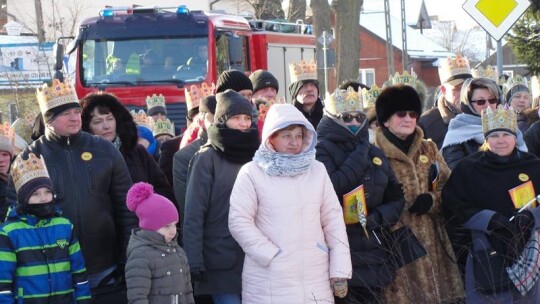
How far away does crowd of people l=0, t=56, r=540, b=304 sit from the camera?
20.2 ft

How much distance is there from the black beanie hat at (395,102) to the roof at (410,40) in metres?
61.0

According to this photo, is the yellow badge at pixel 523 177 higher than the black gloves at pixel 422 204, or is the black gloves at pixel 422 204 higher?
the yellow badge at pixel 523 177

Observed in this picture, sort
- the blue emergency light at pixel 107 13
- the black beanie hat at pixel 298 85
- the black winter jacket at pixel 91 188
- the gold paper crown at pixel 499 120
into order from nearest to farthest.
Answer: the black winter jacket at pixel 91 188 → the gold paper crown at pixel 499 120 → the black beanie hat at pixel 298 85 → the blue emergency light at pixel 107 13

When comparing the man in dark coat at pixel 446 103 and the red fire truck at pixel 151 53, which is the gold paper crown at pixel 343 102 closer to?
the man in dark coat at pixel 446 103

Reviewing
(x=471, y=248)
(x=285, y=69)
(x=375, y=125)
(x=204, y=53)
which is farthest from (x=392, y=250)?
(x=285, y=69)

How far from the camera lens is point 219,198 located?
6734mm

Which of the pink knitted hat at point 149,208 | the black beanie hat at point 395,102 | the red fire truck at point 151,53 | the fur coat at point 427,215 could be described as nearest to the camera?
the pink knitted hat at point 149,208

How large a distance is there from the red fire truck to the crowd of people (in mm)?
9729

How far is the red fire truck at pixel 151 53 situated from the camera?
56.7ft

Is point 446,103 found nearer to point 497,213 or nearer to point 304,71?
point 304,71

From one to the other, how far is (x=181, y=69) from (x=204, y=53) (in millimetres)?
477

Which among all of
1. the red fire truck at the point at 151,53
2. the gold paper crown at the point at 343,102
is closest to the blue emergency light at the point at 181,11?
the red fire truck at the point at 151,53

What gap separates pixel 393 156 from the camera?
727 cm

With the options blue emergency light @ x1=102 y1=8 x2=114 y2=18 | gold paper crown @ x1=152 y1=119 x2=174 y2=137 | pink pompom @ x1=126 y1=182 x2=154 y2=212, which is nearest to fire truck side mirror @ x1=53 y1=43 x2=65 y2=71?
blue emergency light @ x1=102 y1=8 x2=114 y2=18
